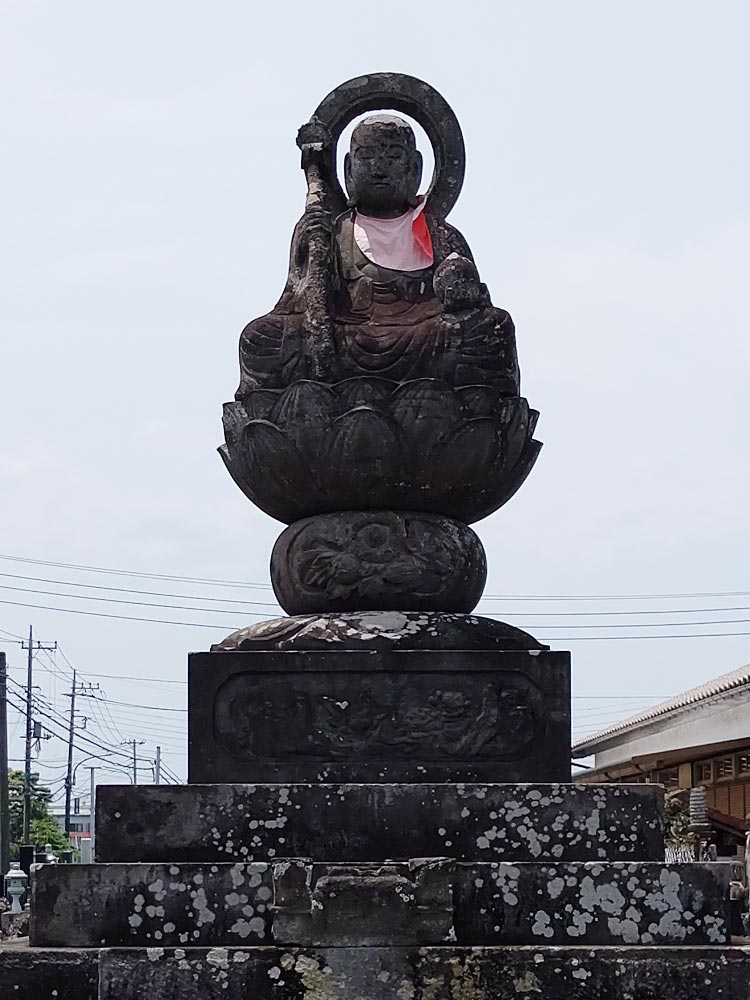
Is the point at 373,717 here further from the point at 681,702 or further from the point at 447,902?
the point at 681,702

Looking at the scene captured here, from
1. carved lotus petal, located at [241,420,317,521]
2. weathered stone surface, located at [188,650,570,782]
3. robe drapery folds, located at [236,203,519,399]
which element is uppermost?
robe drapery folds, located at [236,203,519,399]

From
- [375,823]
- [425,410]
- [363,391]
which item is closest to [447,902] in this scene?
[375,823]

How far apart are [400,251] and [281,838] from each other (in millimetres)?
2874

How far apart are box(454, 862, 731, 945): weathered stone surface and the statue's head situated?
3.32 metres

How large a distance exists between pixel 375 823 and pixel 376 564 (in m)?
1.18

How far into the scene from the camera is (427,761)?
268 inches

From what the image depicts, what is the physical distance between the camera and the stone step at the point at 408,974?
5.99 meters

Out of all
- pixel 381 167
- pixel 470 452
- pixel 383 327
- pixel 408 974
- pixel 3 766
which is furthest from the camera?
pixel 3 766

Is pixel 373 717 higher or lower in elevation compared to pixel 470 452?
lower

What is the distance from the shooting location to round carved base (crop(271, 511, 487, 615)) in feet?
23.3

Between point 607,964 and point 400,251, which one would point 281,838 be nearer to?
point 607,964

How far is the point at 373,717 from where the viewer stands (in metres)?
6.82

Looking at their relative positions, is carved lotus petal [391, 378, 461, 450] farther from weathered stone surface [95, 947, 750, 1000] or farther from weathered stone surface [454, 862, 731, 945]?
weathered stone surface [95, 947, 750, 1000]

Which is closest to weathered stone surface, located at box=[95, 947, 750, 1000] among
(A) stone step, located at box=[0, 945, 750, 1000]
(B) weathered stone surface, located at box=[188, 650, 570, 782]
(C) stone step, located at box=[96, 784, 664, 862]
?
(A) stone step, located at box=[0, 945, 750, 1000]
